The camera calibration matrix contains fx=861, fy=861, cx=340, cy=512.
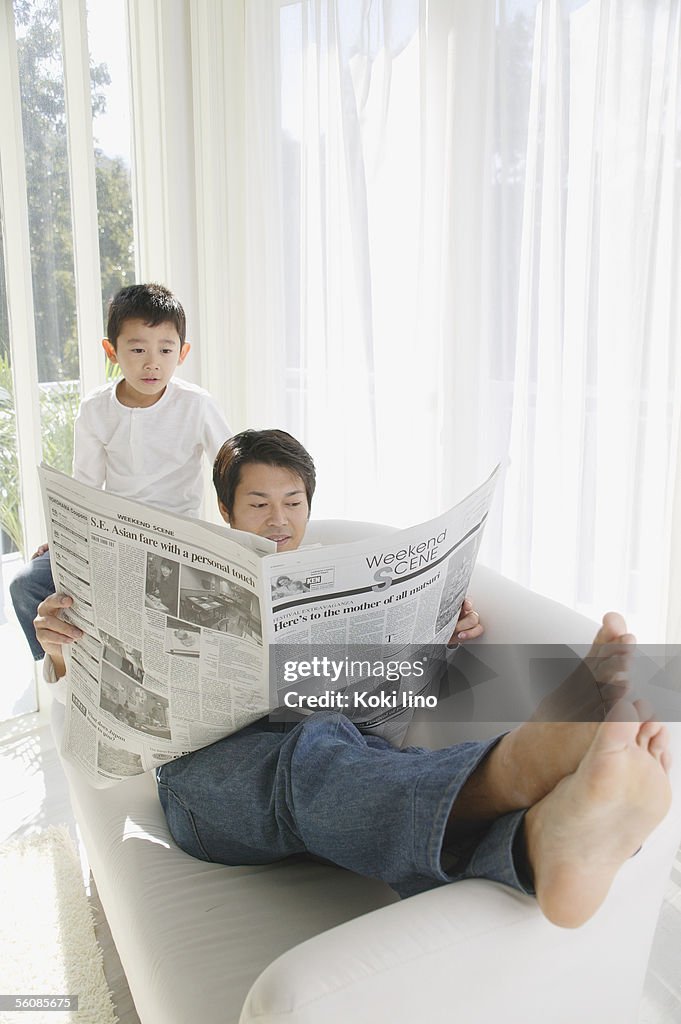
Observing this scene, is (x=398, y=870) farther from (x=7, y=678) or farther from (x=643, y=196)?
(x=7, y=678)

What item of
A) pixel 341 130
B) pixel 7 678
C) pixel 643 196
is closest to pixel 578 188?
pixel 643 196

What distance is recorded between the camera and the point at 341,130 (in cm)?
226

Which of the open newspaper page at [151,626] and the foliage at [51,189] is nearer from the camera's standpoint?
the open newspaper page at [151,626]

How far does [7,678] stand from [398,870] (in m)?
1.88

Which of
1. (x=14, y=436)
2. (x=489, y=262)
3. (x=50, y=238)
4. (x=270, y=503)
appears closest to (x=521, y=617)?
(x=270, y=503)

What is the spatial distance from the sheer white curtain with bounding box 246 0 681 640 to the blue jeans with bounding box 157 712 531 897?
897 mm

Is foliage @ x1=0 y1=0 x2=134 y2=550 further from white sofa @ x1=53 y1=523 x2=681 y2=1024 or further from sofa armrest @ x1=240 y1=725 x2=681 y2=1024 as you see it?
sofa armrest @ x1=240 y1=725 x2=681 y2=1024

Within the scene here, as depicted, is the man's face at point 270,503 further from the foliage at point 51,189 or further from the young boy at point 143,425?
the foliage at point 51,189

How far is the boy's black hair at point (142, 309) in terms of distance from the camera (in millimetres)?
1963

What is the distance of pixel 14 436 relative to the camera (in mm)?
2396

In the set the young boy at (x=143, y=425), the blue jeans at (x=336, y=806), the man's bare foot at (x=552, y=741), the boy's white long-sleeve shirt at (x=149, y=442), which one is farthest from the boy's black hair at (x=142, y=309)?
the man's bare foot at (x=552, y=741)

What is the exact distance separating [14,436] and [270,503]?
1265 mm

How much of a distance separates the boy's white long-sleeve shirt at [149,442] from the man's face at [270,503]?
2.23 ft

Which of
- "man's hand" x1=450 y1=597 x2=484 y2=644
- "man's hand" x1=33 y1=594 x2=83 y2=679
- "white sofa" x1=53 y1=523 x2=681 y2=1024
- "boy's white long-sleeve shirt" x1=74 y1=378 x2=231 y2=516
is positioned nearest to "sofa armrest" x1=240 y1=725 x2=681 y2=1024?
"white sofa" x1=53 y1=523 x2=681 y2=1024
